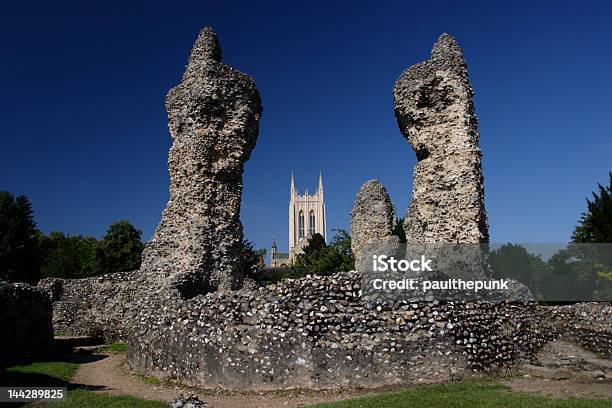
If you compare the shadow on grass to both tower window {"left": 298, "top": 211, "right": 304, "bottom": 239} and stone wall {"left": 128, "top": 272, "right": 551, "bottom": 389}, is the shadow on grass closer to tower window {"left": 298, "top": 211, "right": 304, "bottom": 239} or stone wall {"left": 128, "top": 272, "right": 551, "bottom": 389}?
stone wall {"left": 128, "top": 272, "right": 551, "bottom": 389}

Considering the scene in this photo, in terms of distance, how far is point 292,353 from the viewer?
9.48 meters

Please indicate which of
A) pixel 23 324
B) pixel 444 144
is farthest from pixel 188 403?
pixel 444 144

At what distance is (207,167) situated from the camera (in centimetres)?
1772

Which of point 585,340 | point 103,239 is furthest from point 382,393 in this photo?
point 103,239

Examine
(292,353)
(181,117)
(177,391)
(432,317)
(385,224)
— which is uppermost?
(181,117)

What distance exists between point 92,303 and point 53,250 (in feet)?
113

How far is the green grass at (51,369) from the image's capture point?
11375mm

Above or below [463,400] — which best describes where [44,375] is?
below

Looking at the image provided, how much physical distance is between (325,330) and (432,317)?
2.28 meters

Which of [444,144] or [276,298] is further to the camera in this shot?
[444,144]

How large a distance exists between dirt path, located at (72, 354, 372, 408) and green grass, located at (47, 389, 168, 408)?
1.54 ft

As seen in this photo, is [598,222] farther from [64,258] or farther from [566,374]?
[64,258]

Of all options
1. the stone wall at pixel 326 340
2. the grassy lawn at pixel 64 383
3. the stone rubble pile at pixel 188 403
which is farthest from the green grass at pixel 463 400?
the grassy lawn at pixel 64 383

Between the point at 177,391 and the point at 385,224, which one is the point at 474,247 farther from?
the point at 385,224
